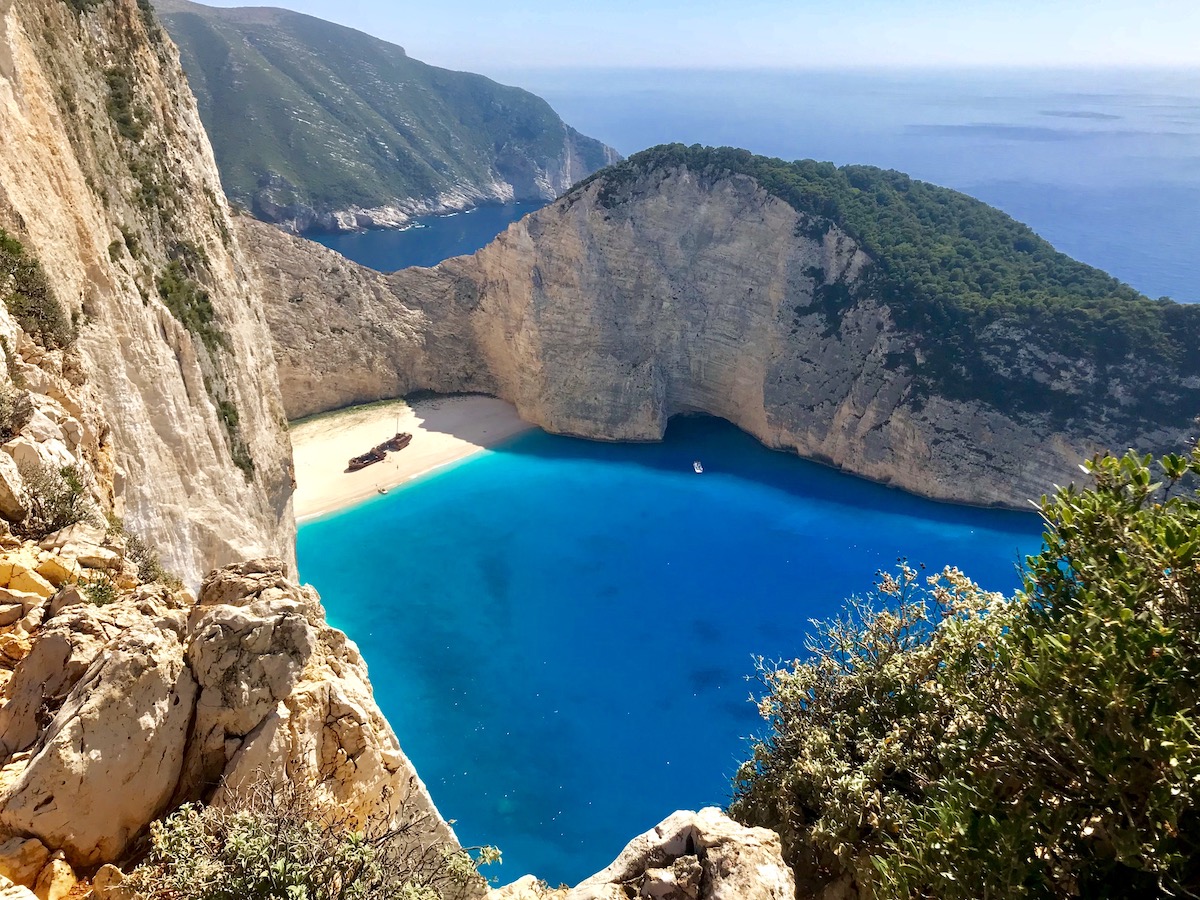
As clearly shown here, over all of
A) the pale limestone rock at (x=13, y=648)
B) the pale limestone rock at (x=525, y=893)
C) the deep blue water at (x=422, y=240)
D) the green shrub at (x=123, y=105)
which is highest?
the green shrub at (x=123, y=105)

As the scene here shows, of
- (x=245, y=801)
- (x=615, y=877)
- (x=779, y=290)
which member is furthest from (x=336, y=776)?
(x=779, y=290)

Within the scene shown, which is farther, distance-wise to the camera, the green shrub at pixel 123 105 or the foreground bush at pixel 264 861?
the green shrub at pixel 123 105

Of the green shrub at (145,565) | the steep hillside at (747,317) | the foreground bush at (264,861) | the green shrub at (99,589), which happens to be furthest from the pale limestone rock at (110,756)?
the steep hillside at (747,317)

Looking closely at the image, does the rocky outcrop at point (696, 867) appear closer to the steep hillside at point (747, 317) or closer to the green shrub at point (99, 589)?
Result: the green shrub at point (99, 589)

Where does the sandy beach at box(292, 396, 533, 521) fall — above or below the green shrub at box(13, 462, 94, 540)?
below

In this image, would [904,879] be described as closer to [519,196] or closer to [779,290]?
[779,290]

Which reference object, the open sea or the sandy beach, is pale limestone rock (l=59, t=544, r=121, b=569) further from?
the sandy beach

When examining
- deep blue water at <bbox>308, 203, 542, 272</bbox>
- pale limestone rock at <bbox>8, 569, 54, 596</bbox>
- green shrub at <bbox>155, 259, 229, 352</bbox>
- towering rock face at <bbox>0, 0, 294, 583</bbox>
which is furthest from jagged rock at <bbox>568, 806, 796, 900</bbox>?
deep blue water at <bbox>308, 203, 542, 272</bbox>
